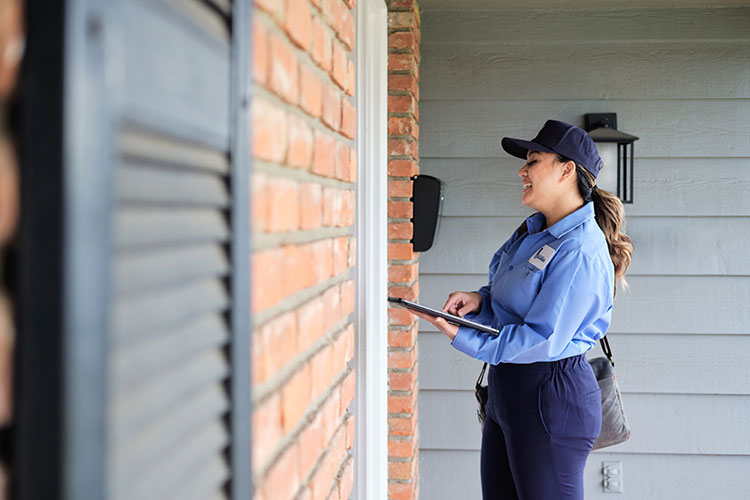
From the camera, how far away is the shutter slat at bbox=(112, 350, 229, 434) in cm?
45

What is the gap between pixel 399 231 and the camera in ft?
8.86

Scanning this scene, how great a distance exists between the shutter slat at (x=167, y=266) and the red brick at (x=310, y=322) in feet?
1.26

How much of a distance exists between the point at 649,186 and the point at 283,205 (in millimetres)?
2590

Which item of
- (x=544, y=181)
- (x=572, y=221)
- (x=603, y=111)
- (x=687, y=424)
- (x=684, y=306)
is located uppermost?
(x=603, y=111)

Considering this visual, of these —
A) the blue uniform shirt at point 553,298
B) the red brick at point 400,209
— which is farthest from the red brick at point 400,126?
the blue uniform shirt at point 553,298

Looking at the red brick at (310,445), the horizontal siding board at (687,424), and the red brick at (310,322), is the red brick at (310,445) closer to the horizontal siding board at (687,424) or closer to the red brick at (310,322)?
the red brick at (310,322)

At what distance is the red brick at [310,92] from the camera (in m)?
0.99

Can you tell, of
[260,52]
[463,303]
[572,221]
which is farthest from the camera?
[463,303]

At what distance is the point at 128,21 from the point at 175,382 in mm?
248

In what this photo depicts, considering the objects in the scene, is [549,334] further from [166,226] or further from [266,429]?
[166,226]

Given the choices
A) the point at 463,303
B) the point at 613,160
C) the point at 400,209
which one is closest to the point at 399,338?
the point at 463,303

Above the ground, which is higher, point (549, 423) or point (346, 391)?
point (346, 391)

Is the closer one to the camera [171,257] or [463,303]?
[171,257]

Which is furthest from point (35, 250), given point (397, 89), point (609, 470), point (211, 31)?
point (609, 470)
